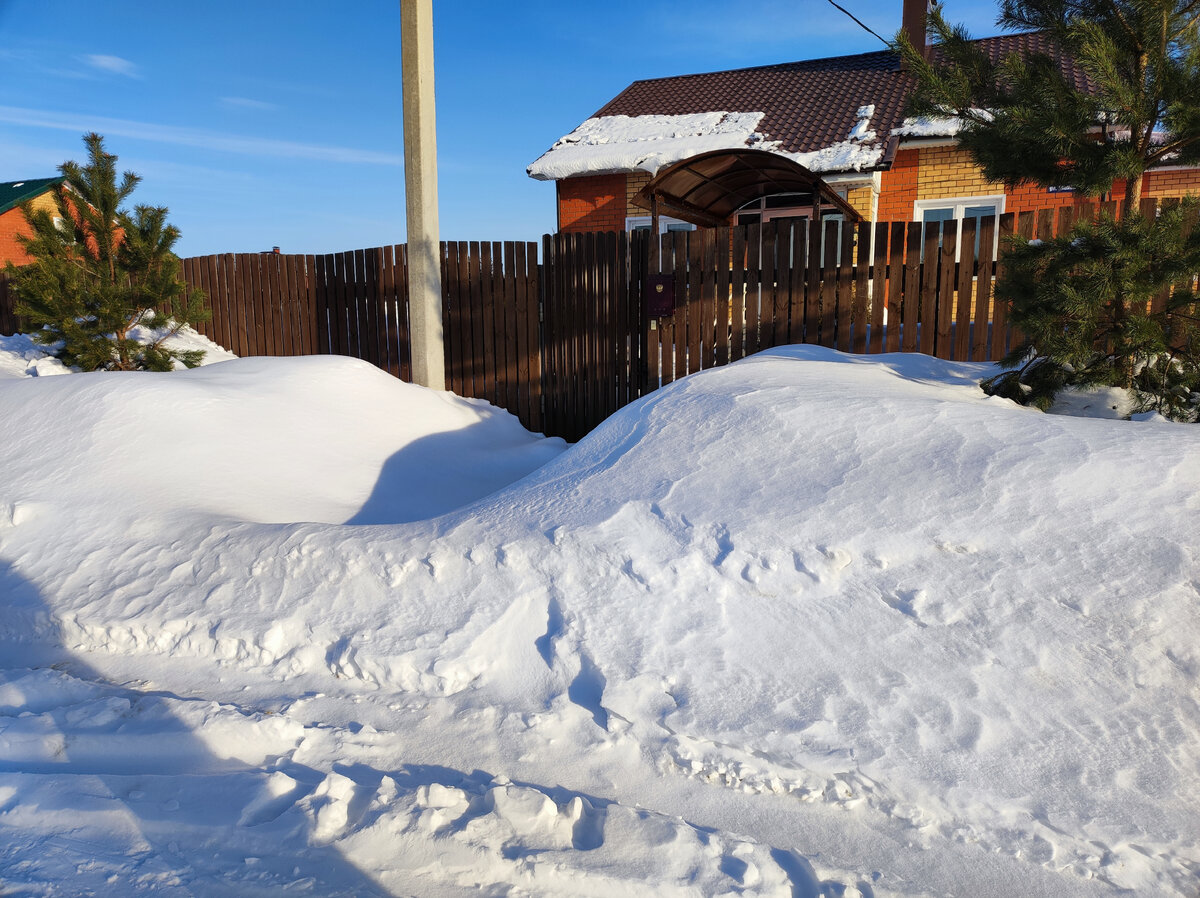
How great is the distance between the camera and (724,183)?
927 centimetres

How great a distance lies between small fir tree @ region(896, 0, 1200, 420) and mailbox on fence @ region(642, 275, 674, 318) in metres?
2.72

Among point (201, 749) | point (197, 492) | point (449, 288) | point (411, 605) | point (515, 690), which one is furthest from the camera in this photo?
point (449, 288)

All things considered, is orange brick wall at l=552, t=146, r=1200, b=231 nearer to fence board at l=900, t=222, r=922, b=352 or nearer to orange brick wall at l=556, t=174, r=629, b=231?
orange brick wall at l=556, t=174, r=629, b=231

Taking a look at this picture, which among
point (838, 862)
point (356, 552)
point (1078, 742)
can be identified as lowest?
point (838, 862)

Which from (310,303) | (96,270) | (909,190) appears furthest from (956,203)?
(96,270)

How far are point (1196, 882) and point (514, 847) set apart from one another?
64.5 inches

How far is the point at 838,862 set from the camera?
73.3 inches

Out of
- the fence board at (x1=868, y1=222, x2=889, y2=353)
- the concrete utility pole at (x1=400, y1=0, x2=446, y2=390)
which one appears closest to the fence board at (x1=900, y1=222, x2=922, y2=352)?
the fence board at (x1=868, y1=222, x2=889, y2=353)

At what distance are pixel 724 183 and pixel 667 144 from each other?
4.99 m

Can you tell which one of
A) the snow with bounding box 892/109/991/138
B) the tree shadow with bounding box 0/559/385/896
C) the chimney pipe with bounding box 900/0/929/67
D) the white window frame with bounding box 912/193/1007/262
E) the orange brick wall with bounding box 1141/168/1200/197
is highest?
the chimney pipe with bounding box 900/0/929/67

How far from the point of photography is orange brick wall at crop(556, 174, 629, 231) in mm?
14281

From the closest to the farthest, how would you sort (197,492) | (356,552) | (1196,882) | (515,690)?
(1196,882)
(515,690)
(356,552)
(197,492)

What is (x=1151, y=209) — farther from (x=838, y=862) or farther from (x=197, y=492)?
(x=197, y=492)

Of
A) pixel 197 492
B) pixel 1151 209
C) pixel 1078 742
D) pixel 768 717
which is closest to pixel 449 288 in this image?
pixel 197 492
